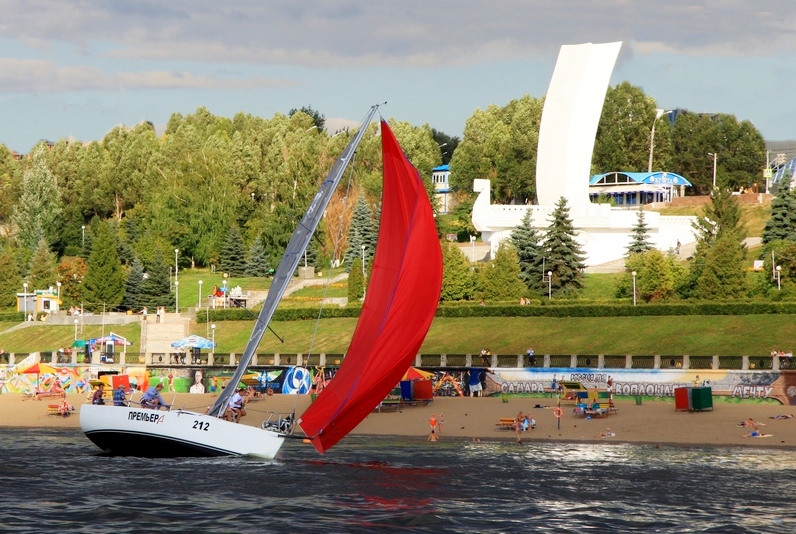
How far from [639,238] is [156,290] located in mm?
34052

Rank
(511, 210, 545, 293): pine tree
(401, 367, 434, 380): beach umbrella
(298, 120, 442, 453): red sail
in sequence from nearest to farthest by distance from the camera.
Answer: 1. (298, 120, 442, 453): red sail
2. (401, 367, 434, 380): beach umbrella
3. (511, 210, 545, 293): pine tree

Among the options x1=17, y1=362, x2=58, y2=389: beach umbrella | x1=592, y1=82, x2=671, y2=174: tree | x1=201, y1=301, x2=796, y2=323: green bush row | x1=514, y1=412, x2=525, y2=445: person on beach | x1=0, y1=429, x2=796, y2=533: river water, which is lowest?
x1=0, y1=429, x2=796, y2=533: river water

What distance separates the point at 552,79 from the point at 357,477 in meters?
59.2

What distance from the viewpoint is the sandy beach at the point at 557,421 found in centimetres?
4059

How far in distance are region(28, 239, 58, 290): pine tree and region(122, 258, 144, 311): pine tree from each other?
269 inches

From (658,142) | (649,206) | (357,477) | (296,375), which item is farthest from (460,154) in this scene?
(357,477)

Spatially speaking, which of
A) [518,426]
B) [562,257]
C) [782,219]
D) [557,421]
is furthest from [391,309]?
[782,219]

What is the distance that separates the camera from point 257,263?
95812mm

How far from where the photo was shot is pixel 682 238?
298 ft

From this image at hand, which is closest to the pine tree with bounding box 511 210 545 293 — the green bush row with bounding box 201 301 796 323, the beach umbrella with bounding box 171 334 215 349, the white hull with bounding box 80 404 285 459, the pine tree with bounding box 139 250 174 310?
the green bush row with bounding box 201 301 796 323

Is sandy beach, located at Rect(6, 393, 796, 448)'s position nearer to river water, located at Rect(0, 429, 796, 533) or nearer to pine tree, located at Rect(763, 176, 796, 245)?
river water, located at Rect(0, 429, 796, 533)

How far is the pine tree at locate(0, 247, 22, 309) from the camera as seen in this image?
8919 cm

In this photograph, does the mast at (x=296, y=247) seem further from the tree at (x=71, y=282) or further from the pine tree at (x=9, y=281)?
the pine tree at (x=9, y=281)

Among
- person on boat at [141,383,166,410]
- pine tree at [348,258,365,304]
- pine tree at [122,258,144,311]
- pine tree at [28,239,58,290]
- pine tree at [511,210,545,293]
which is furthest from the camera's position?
pine tree at [28,239,58,290]
